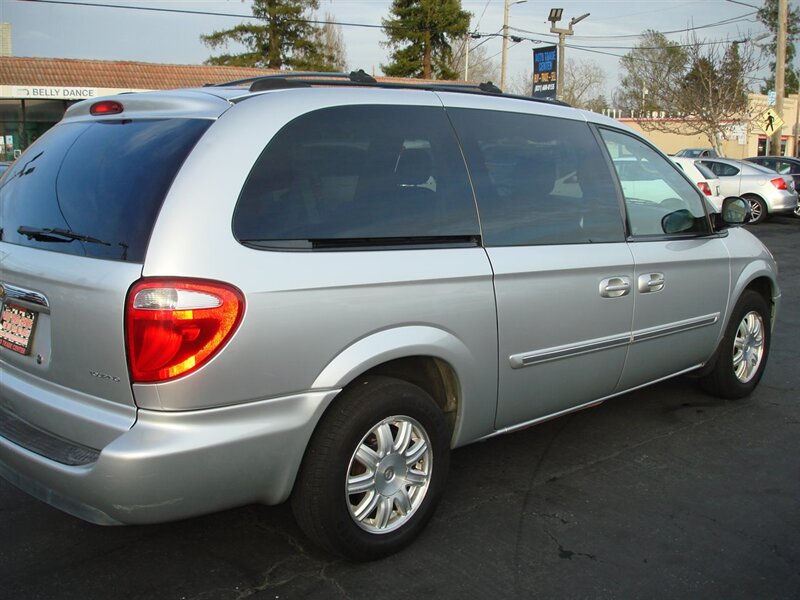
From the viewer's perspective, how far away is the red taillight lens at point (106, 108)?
122 inches

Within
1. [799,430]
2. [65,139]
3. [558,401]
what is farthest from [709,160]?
[65,139]

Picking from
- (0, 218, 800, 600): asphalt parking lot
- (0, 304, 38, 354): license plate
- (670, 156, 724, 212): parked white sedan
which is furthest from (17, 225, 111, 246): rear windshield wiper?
(670, 156, 724, 212): parked white sedan

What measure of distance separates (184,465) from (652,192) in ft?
10.2

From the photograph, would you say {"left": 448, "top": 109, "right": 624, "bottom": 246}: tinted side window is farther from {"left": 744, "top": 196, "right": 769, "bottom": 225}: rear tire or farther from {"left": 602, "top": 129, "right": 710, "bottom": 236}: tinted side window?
{"left": 744, "top": 196, "right": 769, "bottom": 225}: rear tire

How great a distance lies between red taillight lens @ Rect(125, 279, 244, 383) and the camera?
8.18 ft

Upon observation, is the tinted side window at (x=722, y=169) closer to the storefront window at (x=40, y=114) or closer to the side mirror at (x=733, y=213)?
the side mirror at (x=733, y=213)

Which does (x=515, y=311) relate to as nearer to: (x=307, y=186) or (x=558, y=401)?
(x=558, y=401)

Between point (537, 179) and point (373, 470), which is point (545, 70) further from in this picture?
point (373, 470)

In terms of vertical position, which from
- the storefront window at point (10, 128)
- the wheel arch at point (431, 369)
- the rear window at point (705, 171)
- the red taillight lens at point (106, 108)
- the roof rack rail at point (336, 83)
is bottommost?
the wheel arch at point (431, 369)

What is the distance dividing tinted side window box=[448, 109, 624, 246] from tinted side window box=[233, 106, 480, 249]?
0.12 metres

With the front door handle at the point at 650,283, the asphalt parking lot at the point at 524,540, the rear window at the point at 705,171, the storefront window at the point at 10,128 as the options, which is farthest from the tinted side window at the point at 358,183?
the storefront window at the point at 10,128

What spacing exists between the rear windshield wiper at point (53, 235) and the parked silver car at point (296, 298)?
0.04 feet

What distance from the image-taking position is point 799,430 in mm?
4730

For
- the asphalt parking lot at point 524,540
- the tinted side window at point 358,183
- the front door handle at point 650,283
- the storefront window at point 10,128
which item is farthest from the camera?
the storefront window at point 10,128
